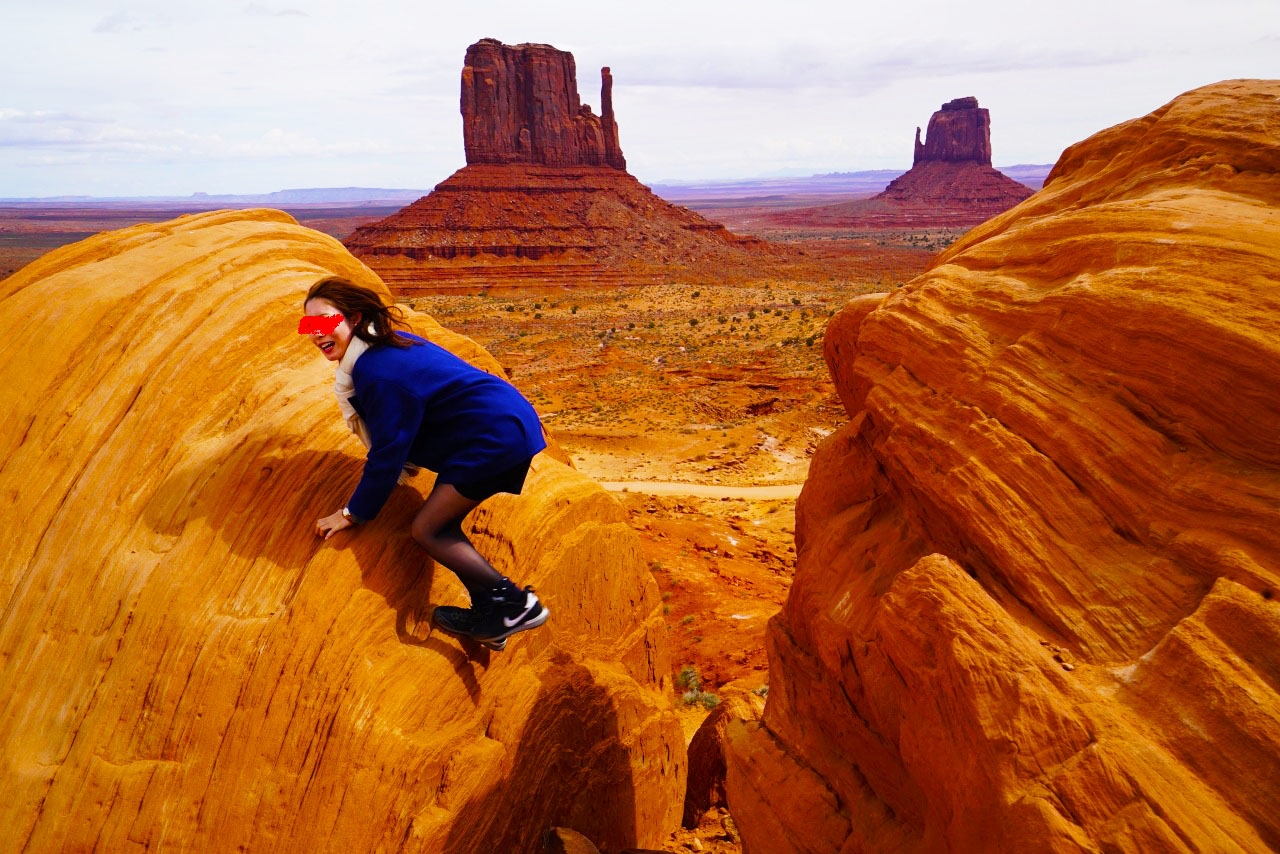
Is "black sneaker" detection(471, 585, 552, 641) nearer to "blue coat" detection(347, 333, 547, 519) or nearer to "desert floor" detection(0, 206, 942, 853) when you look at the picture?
"blue coat" detection(347, 333, 547, 519)

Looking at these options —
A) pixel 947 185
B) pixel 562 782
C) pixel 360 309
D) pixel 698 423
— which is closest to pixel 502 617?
pixel 562 782

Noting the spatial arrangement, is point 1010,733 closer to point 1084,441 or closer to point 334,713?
point 1084,441

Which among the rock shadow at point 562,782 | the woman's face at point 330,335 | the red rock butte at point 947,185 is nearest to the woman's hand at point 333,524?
the woman's face at point 330,335

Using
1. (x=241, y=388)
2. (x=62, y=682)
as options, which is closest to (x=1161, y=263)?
(x=241, y=388)

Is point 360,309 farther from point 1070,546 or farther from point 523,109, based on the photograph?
point 523,109

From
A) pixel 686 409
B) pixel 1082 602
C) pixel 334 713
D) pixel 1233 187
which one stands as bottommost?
pixel 686 409

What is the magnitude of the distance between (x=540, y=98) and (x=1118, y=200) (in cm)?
7354

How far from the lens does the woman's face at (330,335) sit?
171 inches

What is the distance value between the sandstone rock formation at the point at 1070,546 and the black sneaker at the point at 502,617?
163 cm

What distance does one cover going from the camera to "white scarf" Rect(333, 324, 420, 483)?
4391mm

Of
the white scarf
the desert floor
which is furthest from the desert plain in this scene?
the desert floor

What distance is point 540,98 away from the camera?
2879 inches

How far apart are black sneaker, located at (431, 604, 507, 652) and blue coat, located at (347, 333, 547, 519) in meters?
0.66

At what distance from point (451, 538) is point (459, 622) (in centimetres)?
46
